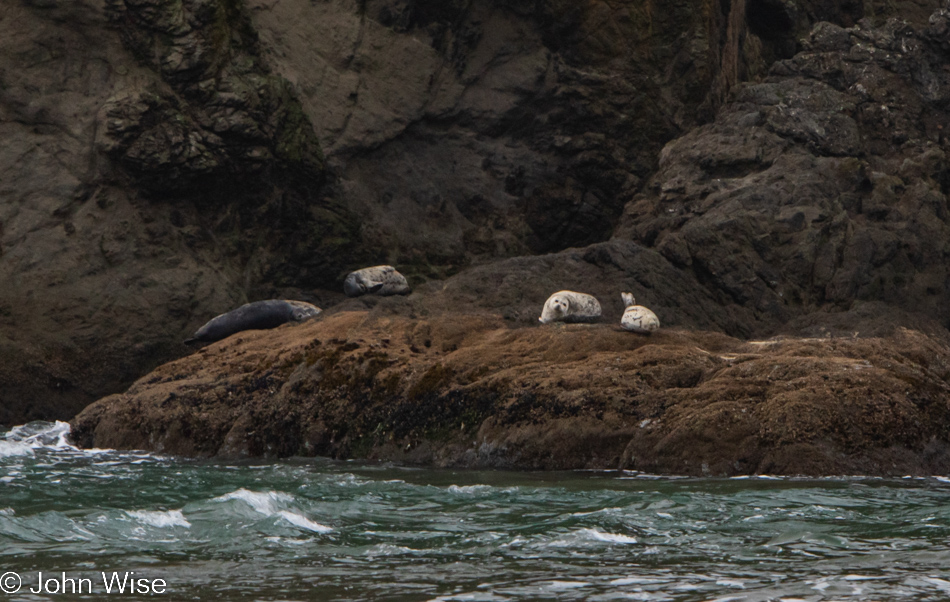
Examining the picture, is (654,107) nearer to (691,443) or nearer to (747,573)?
(691,443)

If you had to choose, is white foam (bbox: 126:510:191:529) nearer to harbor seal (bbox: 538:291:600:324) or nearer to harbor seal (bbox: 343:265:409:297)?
harbor seal (bbox: 538:291:600:324)

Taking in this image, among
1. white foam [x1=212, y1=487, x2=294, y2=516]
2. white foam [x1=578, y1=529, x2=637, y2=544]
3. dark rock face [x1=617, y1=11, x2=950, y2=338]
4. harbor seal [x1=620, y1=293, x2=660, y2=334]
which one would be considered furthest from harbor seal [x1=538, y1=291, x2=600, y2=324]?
white foam [x1=578, y1=529, x2=637, y2=544]

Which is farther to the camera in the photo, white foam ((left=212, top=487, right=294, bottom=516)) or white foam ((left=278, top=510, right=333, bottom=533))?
white foam ((left=212, top=487, right=294, bottom=516))

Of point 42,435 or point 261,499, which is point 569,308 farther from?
point 42,435

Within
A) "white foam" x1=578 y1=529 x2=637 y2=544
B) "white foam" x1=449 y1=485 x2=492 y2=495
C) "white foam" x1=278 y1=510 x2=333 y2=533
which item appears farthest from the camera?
"white foam" x1=449 y1=485 x2=492 y2=495

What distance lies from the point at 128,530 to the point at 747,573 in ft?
9.81

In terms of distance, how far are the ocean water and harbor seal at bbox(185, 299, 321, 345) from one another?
14.1 ft

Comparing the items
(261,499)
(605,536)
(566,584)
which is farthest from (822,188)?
(566,584)

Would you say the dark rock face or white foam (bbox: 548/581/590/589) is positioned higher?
the dark rock face

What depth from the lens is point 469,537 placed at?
17.1 ft

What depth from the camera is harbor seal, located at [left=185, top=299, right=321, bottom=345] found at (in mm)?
11695

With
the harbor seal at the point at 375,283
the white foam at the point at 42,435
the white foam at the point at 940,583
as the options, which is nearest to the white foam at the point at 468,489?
the white foam at the point at 940,583

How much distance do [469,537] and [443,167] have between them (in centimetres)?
1098

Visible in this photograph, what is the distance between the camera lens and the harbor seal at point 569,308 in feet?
32.9
